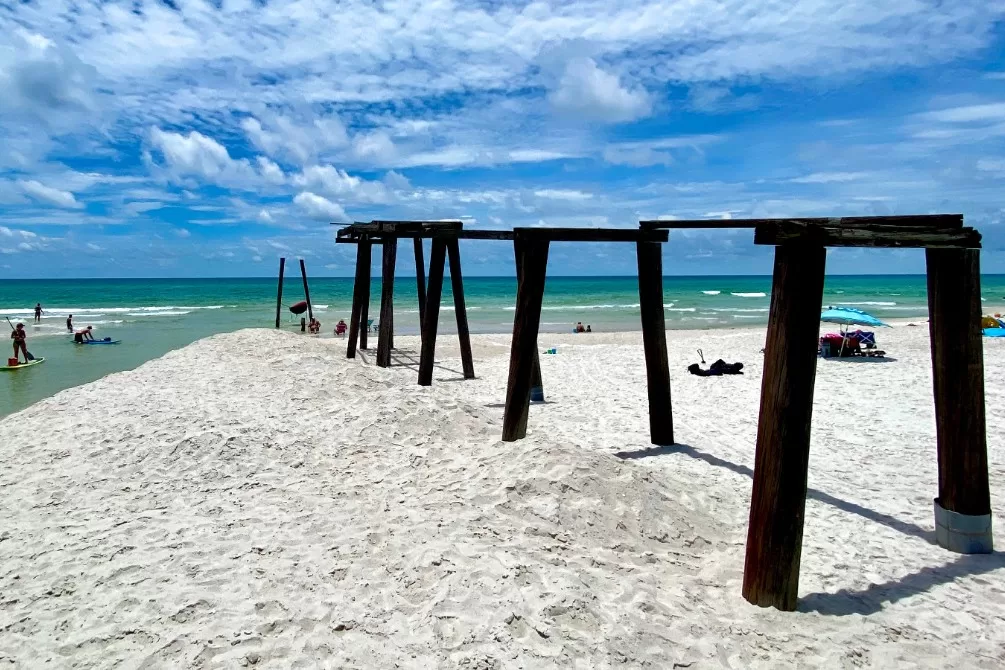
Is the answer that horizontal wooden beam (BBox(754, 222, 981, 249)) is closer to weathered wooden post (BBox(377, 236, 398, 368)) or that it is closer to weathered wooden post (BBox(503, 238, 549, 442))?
weathered wooden post (BBox(503, 238, 549, 442))

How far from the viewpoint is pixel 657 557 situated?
15.5 ft

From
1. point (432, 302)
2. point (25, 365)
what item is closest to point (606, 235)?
point (432, 302)

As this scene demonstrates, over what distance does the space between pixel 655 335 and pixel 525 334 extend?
151 centimetres

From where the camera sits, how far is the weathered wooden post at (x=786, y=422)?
3969 millimetres

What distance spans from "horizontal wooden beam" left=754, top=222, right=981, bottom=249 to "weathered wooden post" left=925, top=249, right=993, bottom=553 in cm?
15

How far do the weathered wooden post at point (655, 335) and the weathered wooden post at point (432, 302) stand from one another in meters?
3.93

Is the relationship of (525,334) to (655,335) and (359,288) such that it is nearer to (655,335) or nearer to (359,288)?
(655,335)

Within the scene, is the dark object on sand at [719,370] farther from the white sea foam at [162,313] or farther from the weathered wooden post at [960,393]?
the white sea foam at [162,313]

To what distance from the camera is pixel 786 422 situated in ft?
13.2

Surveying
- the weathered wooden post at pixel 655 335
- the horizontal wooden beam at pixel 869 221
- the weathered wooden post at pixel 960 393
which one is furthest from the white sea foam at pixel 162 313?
the weathered wooden post at pixel 960 393

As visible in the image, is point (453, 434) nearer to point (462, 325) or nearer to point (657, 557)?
point (657, 557)

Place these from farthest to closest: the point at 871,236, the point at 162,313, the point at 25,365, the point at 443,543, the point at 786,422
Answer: the point at 162,313
the point at 25,365
the point at 443,543
the point at 871,236
the point at 786,422

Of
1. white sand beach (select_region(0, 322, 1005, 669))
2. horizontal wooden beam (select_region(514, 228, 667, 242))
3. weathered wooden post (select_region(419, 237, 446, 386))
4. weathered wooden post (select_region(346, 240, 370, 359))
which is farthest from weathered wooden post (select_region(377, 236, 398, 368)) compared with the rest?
horizontal wooden beam (select_region(514, 228, 667, 242))

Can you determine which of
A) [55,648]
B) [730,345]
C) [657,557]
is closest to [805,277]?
[657,557]
